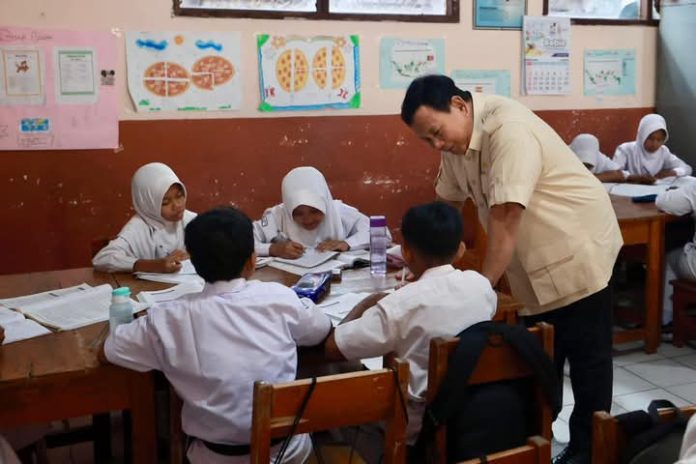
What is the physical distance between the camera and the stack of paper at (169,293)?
235 cm

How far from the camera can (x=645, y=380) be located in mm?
3473

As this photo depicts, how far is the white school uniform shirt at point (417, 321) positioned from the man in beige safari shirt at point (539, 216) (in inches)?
11.5

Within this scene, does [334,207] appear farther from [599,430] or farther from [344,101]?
[599,430]

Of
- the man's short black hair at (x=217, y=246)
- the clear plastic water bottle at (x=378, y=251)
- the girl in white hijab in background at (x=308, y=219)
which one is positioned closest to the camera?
the man's short black hair at (x=217, y=246)

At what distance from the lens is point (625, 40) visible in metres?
5.02

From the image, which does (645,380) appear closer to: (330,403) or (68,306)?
(330,403)

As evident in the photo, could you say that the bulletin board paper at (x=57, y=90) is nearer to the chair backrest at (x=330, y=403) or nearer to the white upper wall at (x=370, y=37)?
the white upper wall at (x=370, y=37)

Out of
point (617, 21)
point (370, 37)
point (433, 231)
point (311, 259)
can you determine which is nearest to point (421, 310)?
point (433, 231)

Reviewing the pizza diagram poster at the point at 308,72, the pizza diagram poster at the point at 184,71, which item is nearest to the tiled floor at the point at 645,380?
the pizza diagram poster at the point at 308,72

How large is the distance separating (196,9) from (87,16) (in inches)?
21.7

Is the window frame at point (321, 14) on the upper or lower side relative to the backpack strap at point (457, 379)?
upper

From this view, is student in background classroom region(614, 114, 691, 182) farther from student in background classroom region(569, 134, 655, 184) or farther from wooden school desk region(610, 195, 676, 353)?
wooden school desk region(610, 195, 676, 353)

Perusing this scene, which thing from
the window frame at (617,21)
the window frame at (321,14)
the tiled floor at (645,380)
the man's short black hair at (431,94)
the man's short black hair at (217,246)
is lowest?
the tiled floor at (645,380)

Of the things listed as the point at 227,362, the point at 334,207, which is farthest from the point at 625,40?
the point at 227,362
